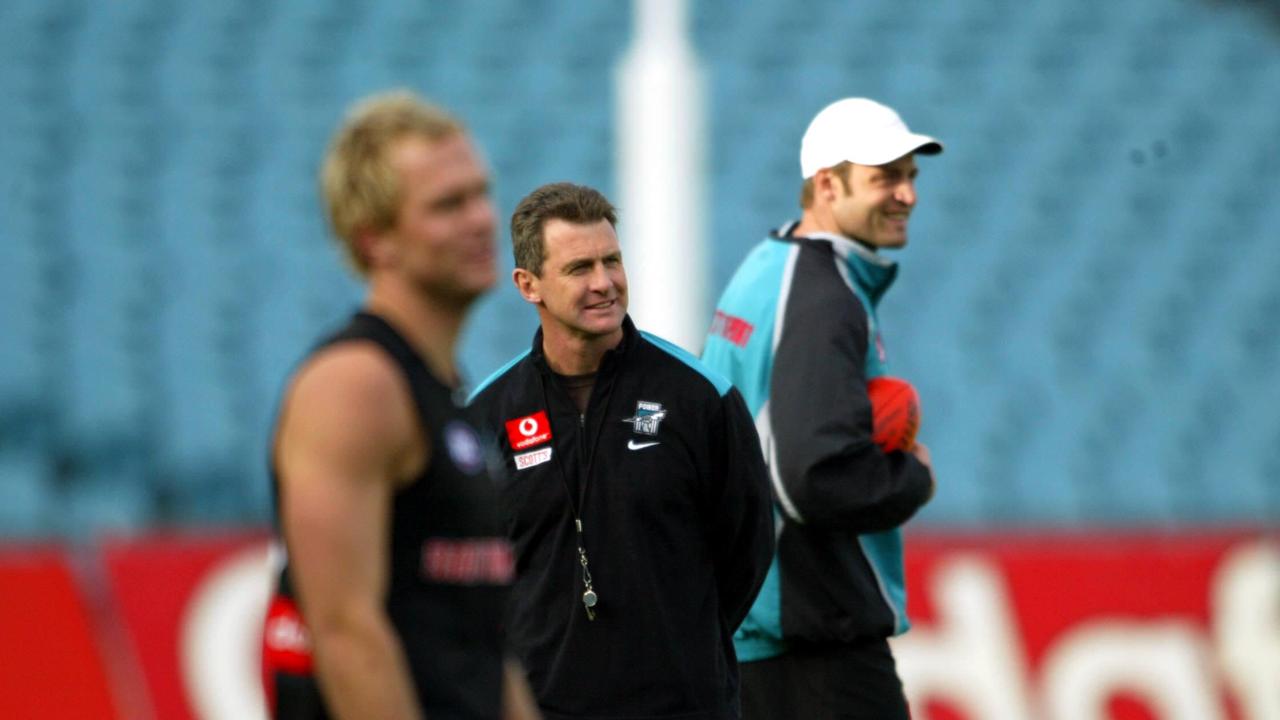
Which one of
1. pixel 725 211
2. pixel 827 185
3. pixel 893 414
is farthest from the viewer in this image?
pixel 725 211

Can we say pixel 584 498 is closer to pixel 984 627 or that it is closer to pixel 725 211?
pixel 984 627

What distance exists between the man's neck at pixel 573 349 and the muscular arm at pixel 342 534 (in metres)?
1.49

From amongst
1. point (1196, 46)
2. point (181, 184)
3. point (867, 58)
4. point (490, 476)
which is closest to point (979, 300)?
point (867, 58)

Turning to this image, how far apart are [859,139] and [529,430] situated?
1153 mm

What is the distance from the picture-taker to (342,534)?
7.29 feet

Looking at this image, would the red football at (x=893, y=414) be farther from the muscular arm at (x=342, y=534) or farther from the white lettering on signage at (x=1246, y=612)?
the white lettering on signage at (x=1246, y=612)

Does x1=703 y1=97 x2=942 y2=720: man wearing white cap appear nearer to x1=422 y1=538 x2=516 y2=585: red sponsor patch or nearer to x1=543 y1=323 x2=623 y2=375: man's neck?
x1=543 y1=323 x2=623 y2=375: man's neck

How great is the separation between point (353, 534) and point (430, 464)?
181mm

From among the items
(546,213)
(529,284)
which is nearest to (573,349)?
(529,284)

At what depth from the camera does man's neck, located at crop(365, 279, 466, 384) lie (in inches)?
95.0

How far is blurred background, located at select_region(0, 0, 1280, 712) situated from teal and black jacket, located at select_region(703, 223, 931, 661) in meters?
5.75

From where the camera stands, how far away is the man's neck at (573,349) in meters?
3.74

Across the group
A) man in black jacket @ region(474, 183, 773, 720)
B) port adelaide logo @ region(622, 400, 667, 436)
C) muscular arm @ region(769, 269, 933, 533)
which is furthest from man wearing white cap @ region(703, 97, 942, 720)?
port adelaide logo @ region(622, 400, 667, 436)

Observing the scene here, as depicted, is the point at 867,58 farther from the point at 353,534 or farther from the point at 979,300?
the point at 353,534
